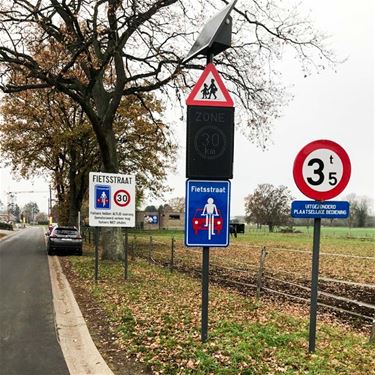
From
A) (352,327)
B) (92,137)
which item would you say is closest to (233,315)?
(352,327)

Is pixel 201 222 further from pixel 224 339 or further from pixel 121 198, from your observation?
pixel 121 198

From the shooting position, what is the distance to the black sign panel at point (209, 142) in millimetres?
5734

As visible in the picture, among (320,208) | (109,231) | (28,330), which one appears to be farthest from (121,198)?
(320,208)

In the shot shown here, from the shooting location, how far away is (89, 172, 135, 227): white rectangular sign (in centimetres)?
1199

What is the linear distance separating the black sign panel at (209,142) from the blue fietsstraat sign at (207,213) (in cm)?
13

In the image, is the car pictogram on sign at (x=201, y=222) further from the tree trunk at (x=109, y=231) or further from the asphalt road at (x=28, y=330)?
the tree trunk at (x=109, y=231)

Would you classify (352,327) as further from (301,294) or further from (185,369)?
(185,369)

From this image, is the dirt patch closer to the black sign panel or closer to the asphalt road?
the asphalt road

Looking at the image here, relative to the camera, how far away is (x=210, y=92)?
581 cm

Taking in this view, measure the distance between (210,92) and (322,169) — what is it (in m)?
1.67

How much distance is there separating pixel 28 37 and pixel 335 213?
1411 cm

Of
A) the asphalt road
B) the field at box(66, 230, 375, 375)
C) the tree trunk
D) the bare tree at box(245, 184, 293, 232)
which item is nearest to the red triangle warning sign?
the field at box(66, 230, 375, 375)

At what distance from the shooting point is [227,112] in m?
5.82

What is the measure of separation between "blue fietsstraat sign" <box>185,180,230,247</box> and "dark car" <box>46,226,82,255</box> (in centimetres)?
1843
